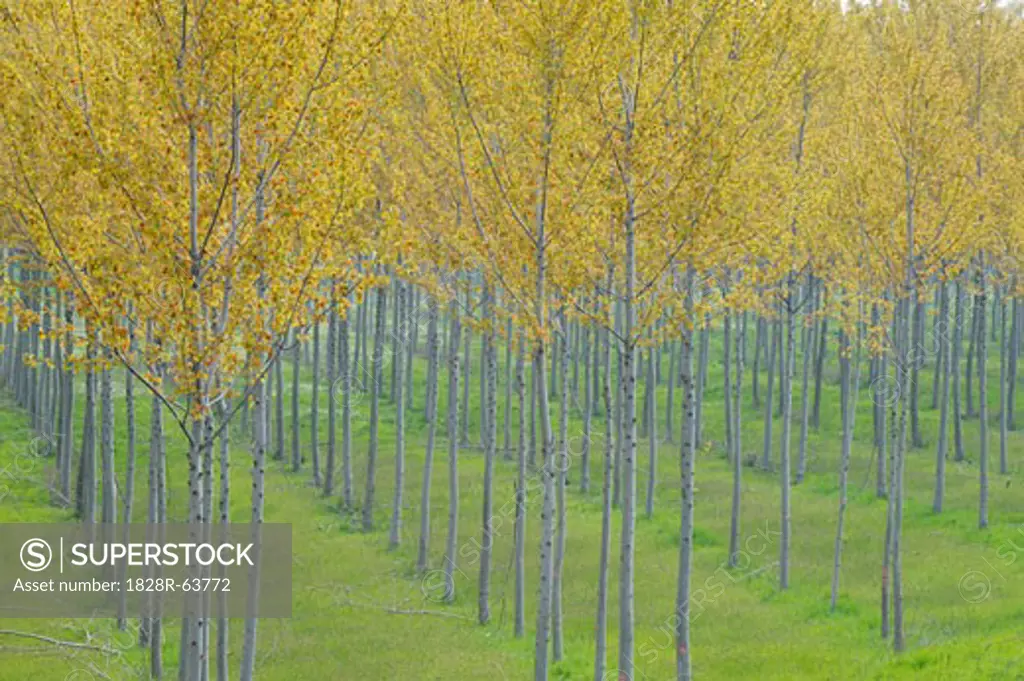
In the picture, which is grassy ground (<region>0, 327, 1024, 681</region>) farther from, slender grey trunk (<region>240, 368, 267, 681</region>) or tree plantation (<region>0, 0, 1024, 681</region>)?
slender grey trunk (<region>240, 368, 267, 681</region>)

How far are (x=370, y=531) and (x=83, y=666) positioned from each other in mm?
12253

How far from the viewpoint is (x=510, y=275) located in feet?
50.0

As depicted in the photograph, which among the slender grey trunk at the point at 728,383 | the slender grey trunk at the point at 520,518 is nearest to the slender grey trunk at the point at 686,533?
the slender grey trunk at the point at 520,518

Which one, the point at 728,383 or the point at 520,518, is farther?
the point at 728,383

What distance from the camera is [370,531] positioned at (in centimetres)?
2970

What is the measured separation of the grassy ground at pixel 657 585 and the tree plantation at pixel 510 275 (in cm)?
13

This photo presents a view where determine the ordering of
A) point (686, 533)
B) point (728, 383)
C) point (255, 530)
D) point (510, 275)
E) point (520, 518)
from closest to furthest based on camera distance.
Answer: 1. point (255, 530)
2. point (686, 533)
3. point (510, 275)
4. point (520, 518)
5. point (728, 383)

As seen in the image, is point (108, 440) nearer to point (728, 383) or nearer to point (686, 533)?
point (686, 533)

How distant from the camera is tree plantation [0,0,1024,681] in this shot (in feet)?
33.7
